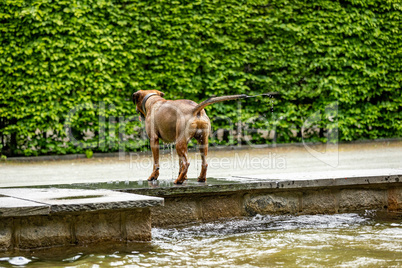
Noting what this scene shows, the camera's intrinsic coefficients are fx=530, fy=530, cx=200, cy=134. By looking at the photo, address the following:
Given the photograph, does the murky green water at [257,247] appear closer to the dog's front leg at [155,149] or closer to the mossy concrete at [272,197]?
the mossy concrete at [272,197]

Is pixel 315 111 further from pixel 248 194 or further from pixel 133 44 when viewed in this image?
pixel 248 194

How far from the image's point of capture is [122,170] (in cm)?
956

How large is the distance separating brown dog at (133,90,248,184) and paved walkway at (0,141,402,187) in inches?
113

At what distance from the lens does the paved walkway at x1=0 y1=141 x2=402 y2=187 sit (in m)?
8.69

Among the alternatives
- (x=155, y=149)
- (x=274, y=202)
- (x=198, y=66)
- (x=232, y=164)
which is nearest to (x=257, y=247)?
(x=274, y=202)

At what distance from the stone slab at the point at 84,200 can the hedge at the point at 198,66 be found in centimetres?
634

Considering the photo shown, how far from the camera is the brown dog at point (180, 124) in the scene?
496 centimetres

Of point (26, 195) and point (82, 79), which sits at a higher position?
point (82, 79)

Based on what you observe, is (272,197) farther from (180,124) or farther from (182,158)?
(180,124)

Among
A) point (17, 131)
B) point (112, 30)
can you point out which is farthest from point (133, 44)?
point (17, 131)

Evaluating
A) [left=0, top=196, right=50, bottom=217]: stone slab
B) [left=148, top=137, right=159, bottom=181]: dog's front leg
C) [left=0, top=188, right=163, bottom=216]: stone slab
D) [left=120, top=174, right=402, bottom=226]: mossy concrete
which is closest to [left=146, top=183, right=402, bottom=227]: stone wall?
[left=120, top=174, right=402, bottom=226]: mossy concrete

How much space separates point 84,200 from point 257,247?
1393 mm

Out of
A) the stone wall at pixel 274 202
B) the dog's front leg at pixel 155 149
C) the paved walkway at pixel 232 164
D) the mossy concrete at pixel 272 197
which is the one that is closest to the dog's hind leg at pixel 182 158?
the mossy concrete at pixel 272 197

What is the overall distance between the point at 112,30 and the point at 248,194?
6.75 m
